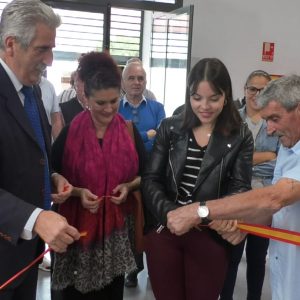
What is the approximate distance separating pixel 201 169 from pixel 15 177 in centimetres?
78

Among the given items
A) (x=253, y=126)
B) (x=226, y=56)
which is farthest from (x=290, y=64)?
(x=253, y=126)

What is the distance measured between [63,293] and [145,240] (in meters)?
0.51

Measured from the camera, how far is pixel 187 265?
6.02 ft

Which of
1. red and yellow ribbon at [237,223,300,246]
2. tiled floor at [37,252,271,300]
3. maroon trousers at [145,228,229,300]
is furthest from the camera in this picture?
tiled floor at [37,252,271,300]

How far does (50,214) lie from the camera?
1.36 m

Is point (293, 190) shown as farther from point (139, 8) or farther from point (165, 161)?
point (139, 8)

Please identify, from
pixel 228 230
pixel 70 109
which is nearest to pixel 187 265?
pixel 228 230

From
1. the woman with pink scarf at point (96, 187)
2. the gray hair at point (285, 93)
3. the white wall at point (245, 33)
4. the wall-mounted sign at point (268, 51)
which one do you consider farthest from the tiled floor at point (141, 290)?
the wall-mounted sign at point (268, 51)

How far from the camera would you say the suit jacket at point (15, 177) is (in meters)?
1.36

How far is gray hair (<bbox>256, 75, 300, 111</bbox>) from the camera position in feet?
5.16

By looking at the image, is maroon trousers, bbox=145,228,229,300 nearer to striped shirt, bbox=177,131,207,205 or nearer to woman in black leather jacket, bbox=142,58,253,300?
woman in black leather jacket, bbox=142,58,253,300

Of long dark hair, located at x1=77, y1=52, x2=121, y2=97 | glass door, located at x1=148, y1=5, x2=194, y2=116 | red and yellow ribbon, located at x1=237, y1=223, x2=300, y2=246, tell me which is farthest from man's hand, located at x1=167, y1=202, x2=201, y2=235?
glass door, located at x1=148, y1=5, x2=194, y2=116

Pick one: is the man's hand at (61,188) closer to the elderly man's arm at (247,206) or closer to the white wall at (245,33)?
the elderly man's arm at (247,206)

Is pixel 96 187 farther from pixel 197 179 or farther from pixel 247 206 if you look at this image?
pixel 247 206
